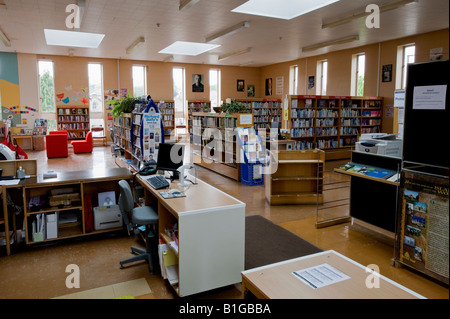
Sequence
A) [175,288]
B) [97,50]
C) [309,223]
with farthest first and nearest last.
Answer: [97,50] < [309,223] < [175,288]

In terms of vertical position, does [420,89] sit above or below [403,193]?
above

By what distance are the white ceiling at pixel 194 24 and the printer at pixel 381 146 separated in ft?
Answer: 8.36

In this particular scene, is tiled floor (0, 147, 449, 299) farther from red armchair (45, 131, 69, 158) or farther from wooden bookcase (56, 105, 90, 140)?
wooden bookcase (56, 105, 90, 140)

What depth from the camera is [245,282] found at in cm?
192

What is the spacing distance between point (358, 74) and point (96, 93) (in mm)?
11459

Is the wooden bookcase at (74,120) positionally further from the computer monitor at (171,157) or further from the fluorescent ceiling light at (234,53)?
the computer monitor at (171,157)

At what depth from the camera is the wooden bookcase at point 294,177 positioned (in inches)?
248

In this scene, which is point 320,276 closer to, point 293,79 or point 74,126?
point 74,126

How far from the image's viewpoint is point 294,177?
20.9ft

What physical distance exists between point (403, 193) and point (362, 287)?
2163 millimetres

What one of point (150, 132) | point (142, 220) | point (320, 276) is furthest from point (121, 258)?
point (150, 132)
